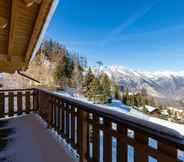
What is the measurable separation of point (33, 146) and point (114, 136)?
185 cm

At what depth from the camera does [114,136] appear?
150 cm

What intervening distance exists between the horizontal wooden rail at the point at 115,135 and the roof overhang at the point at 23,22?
50.5 inches

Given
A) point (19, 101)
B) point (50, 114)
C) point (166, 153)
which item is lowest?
point (50, 114)

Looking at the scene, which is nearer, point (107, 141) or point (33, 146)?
point (107, 141)

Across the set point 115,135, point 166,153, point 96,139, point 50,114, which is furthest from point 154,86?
point 166,153

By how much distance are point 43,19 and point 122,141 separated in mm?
2025

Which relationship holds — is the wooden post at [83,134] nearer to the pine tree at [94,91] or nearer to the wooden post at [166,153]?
the wooden post at [166,153]

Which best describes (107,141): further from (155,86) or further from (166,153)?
(155,86)

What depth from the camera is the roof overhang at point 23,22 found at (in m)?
2.05

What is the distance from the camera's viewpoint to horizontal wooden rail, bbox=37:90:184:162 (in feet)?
3.34

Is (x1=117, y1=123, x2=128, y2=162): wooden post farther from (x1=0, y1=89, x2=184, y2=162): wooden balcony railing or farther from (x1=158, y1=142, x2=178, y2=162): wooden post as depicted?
(x1=158, y1=142, x2=178, y2=162): wooden post

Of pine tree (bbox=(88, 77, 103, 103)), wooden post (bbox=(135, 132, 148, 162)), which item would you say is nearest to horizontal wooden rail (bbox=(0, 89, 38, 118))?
wooden post (bbox=(135, 132, 148, 162))

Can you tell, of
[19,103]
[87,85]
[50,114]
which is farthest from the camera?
[87,85]

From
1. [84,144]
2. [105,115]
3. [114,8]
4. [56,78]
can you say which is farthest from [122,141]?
[114,8]
